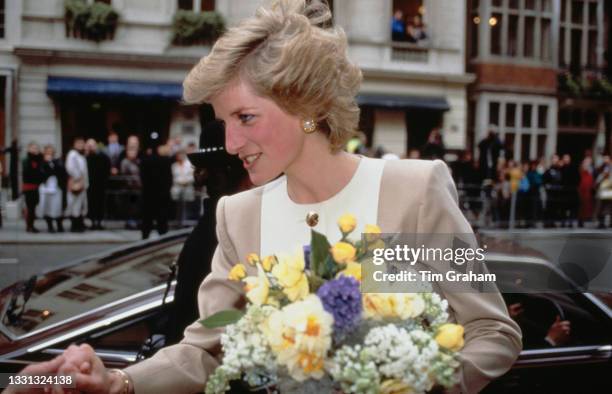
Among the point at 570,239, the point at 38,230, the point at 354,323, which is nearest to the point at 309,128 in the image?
the point at 354,323

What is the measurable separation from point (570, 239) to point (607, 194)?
14.8 m

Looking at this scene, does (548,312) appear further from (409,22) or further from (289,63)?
(409,22)

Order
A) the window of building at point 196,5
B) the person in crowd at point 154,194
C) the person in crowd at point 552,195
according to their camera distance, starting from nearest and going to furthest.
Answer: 1. the person in crowd at point 154,194
2. the person in crowd at point 552,195
3. the window of building at point 196,5

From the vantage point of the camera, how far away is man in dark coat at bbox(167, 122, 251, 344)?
8.59 feet

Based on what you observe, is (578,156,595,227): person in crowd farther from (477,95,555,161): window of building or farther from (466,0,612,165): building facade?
(477,95,555,161): window of building

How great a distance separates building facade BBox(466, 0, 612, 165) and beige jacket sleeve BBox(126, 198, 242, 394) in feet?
71.3

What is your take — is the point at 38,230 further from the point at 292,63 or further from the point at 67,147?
the point at 292,63

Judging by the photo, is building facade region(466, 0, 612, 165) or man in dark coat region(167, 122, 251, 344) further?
building facade region(466, 0, 612, 165)

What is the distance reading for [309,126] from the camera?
184 cm

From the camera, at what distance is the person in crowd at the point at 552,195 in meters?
16.1

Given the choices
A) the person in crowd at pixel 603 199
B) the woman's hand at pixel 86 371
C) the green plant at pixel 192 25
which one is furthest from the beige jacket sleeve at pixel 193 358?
the green plant at pixel 192 25

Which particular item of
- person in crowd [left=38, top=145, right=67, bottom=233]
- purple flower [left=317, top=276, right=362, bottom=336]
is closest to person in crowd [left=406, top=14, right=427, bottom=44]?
person in crowd [left=38, top=145, right=67, bottom=233]

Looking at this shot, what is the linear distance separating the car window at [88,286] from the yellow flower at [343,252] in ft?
6.90

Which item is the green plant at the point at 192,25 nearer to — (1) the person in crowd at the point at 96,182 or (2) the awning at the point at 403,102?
(2) the awning at the point at 403,102
